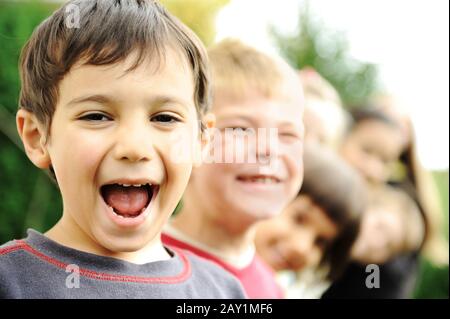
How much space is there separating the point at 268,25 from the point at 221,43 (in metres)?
0.24

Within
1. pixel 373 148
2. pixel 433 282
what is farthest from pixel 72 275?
pixel 433 282

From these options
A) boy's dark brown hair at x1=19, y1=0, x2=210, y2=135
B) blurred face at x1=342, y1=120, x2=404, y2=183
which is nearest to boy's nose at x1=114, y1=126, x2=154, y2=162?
boy's dark brown hair at x1=19, y1=0, x2=210, y2=135

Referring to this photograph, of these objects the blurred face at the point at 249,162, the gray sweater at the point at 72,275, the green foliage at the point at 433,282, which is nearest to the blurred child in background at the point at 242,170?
the blurred face at the point at 249,162

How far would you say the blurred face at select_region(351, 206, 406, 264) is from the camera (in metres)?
2.35

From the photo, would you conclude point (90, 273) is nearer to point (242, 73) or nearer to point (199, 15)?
point (242, 73)

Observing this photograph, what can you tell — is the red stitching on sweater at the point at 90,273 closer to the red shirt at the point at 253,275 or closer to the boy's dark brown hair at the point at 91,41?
the boy's dark brown hair at the point at 91,41

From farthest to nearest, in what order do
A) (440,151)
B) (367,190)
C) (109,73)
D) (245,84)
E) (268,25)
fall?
1. (440,151)
2. (367,190)
3. (268,25)
4. (245,84)
5. (109,73)

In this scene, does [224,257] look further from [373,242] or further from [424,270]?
[424,270]

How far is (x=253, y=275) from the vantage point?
1.87 metres

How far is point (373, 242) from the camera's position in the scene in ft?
7.83

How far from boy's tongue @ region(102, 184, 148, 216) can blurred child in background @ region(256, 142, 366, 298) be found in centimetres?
70

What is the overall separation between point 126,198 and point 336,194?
997 mm
